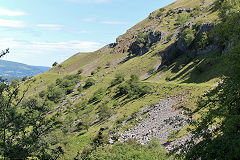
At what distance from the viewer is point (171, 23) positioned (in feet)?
479

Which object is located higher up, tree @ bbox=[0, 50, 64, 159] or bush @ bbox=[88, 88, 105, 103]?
tree @ bbox=[0, 50, 64, 159]

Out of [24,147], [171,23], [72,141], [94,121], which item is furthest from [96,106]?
[171,23]

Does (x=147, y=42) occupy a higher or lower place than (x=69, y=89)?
higher

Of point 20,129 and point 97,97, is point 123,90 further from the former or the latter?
point 20,129

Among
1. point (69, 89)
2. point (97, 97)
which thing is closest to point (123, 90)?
point (97, 97)

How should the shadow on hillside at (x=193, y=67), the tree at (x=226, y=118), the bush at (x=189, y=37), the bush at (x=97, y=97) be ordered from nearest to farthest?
the tree at (x=226, y=118) < the shadow on hillside at (x=193, y=67) < the bush at (x=97, y=97) < the bush at (x=189, y=37)

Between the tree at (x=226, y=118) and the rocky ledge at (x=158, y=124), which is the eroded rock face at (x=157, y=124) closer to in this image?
the rocky ledge at (x=158, y=124)

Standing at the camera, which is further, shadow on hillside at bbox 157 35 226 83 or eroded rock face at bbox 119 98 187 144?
shadow on hillside at bbox 157 35 226 83

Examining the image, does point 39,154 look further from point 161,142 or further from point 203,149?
point 161,142

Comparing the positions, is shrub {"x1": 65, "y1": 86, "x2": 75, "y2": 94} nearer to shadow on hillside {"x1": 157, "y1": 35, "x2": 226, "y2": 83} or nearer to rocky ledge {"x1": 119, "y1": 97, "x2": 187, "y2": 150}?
shadow on hillside {"x1": 157, "y1": 35, "x2": 226, "y2": 83}

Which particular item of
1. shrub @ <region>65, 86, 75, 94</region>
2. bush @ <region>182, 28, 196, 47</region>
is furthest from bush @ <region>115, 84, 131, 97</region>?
shrub @ <region>65, 86, 75, 94</region>

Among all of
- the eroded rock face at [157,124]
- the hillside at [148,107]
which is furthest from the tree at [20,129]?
the eroded rock face at [157,124]

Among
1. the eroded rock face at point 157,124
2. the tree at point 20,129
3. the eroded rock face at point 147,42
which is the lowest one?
the eroded rock face at point 157,124

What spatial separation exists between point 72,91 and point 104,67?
46.1 m
